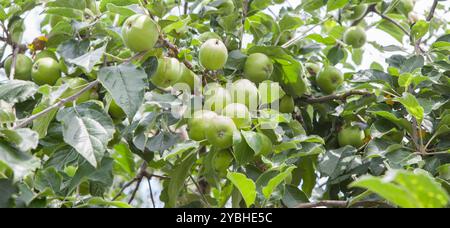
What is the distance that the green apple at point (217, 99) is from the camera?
1.70 m

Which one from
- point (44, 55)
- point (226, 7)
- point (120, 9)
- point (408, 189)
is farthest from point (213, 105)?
point (408, 189)

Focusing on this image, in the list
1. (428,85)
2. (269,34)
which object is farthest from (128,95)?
(428,85)

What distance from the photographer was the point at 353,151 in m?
1.88

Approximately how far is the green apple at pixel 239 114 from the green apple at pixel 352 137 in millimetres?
489

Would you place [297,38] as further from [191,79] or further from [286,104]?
[191,79]

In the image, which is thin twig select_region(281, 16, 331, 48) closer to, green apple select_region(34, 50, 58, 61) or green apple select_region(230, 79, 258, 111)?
green apple select_region(230, 79, 258, 111)

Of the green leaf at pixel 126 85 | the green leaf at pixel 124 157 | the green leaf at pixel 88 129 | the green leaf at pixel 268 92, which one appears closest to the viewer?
the green leaf at pixel 88 129

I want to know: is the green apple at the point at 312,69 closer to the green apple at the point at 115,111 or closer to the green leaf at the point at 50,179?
the green apple at the point at 115,111

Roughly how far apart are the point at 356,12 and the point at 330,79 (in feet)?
1.36

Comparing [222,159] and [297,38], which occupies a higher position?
[297,38]

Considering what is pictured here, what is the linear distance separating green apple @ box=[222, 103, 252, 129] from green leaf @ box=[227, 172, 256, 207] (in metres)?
0.25

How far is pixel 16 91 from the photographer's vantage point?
1516 mm

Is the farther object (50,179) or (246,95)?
(246,95)

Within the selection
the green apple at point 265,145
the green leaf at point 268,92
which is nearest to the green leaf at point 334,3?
the green leaf at point 268,92
